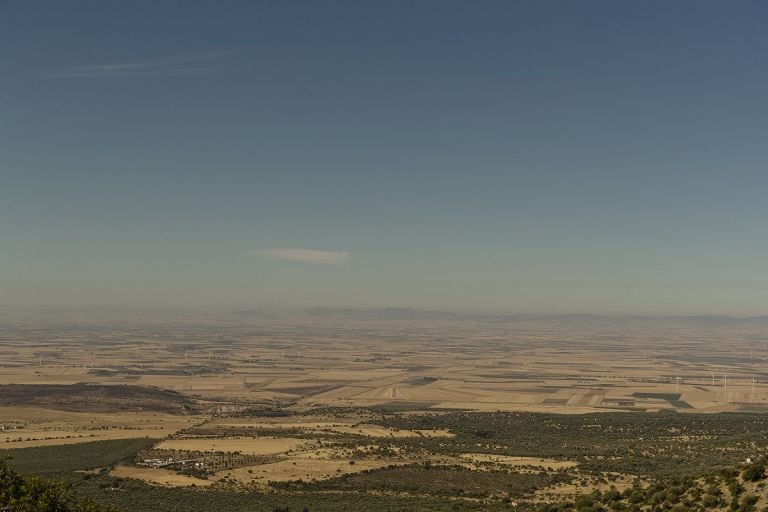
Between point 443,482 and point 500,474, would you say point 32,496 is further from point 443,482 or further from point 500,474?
point 500,474

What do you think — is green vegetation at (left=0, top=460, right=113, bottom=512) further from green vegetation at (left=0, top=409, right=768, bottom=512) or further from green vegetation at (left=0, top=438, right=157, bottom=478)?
green vegetation at (left=0, top=438, right=157, bottom=478)

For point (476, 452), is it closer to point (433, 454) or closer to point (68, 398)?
point (433, 454)

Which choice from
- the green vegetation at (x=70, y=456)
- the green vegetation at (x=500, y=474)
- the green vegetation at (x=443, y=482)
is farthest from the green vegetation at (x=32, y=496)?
the green vegetation at (x=70, y=456)

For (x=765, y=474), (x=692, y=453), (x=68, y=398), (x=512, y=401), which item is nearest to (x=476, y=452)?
(x=692, y=453)

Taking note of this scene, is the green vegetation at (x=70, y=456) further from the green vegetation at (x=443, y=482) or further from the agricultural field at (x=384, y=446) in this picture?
the green vegetation at (x=443, y=482)

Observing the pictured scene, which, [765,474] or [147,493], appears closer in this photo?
[765,474]

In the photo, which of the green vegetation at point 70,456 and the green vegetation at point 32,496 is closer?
the green vegetation at point 32,496

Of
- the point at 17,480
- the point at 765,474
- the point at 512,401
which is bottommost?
the point at 512,401

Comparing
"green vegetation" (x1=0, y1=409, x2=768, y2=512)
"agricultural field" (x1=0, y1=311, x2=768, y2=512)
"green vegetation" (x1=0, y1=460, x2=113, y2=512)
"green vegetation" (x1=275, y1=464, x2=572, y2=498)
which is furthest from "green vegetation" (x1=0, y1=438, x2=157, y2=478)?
"green vegetation" (x1=0, y1=460, x2=113, y2=512)

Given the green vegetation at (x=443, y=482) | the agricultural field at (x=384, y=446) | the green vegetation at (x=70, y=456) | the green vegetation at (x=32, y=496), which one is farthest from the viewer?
the green vegetation at (x=70, y=456)

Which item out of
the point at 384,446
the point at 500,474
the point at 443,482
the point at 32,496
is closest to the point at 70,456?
the point at 384,446

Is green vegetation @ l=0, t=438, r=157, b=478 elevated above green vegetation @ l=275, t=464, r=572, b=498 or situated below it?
below
